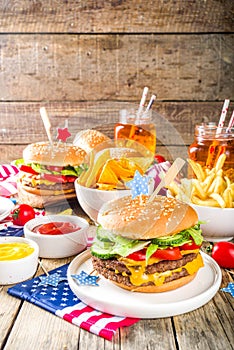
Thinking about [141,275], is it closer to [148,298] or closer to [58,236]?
[148,298]

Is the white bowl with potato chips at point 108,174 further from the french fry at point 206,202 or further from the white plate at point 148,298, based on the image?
the white plate at point 148,298

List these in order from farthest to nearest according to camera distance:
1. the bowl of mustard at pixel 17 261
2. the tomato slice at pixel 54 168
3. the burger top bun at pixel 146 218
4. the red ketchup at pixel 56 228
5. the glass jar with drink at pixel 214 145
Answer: the tomato slice at pixel 54 168, the glass jar with drink at pixel 214 145, the red ketchup at pixel 56 228, the bowl of mustard at pixel 17 261, the burger top bun at pixel 146 218

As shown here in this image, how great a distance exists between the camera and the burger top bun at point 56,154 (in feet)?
8.01

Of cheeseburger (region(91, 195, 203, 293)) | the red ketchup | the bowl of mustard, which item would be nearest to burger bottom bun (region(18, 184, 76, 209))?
the red ketchup

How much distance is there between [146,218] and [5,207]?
1001 mm

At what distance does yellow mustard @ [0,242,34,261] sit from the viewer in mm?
1731

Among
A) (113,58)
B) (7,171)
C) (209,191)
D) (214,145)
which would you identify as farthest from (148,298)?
(113,58)

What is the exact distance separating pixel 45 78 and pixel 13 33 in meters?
0.37

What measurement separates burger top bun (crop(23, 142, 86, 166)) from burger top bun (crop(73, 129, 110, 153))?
18cm

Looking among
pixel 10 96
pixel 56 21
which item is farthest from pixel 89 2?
pixel 10 96

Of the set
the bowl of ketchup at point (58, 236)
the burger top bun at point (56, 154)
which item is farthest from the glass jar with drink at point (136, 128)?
the bowl of ketchup at point (58, 236)

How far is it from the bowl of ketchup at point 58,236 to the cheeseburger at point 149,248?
0.88 feet

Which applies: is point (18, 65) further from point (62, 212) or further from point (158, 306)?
point (158, 306)

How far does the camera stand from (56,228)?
197cm
